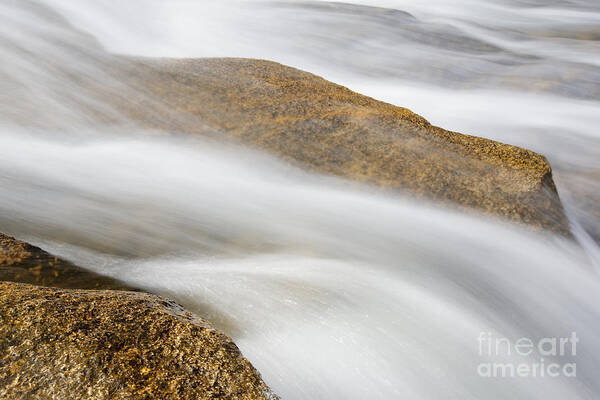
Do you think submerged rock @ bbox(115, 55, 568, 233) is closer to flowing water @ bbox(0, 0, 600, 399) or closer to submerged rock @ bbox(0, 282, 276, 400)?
flowing water @ bbox(0, 0, 600, 399)

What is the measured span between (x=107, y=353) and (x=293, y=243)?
1.50 m

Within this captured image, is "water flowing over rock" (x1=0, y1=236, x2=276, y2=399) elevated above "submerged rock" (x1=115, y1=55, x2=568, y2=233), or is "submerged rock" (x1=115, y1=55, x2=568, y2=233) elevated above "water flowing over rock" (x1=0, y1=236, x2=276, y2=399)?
"submerged rock" (x1=115, y1=55, x2=568, y2=233)

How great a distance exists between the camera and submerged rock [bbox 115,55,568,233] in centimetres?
362

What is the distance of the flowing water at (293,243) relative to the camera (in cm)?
225

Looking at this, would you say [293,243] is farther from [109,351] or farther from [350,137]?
[109,351]

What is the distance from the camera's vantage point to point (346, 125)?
3961 mm

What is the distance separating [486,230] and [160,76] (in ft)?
9.41

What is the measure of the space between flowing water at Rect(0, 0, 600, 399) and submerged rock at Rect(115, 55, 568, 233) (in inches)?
5.6

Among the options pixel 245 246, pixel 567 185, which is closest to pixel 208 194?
pixel 245 246

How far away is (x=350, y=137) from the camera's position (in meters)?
3.87

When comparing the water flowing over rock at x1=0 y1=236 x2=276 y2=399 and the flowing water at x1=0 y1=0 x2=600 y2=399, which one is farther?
the flowing water at x1=0 y1=0 x2=600 y2=399

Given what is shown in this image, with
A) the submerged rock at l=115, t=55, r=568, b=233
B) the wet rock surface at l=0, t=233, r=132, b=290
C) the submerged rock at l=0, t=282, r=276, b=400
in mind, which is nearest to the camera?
the submerged rock at l=0, t=282, r=276, b=400

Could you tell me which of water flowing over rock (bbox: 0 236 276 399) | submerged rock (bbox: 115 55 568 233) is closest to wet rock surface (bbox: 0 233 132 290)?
water flowing over rock (bbox: 0 236 276 399)

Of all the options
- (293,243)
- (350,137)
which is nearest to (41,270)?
(293,243)
